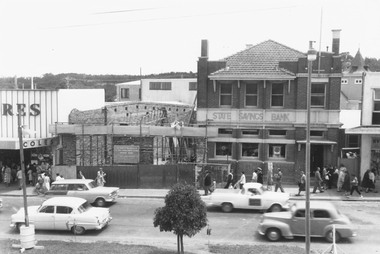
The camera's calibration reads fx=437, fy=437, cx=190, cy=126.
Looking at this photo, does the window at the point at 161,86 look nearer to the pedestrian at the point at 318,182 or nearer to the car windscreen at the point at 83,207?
the pedestrian at the point at 318,182

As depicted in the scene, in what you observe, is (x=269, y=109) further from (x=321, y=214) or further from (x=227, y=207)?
(x=321, y=214)

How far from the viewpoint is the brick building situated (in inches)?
1095

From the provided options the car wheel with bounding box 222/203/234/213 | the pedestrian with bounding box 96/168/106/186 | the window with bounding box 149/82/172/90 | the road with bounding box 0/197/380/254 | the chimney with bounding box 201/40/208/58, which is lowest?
the road with bounding box 0/197/380/254

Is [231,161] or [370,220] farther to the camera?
[231,161]

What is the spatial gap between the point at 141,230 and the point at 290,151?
1323 centimetres

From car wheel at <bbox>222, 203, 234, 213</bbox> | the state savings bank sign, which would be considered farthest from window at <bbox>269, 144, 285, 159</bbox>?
the state savings bank sign

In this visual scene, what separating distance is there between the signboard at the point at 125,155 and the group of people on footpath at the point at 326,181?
19.9 ft

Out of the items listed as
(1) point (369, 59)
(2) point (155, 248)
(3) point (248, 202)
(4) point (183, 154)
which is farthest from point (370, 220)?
(1) point (369, 59)

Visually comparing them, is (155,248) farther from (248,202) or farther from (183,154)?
(183,154)

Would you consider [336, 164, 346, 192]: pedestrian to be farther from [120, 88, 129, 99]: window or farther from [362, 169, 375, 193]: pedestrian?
[120, 88, 129, 99]: window

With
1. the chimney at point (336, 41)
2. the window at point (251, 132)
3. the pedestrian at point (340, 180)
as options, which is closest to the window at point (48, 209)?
the window at point (251, 132)

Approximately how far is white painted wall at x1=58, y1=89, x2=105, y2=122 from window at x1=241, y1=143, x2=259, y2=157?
1240 cm

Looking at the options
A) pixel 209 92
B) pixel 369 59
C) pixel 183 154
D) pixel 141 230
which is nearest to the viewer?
pixel 141 230

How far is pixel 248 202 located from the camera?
2102cm
